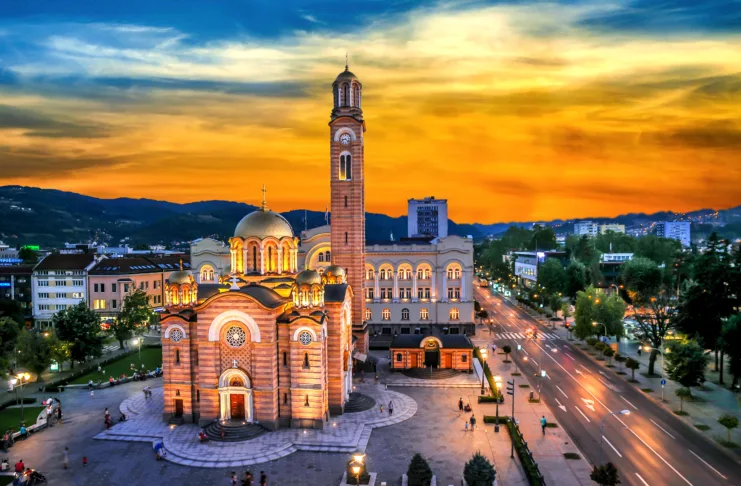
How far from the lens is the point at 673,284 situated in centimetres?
6538

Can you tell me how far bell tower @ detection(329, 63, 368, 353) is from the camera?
58812mm

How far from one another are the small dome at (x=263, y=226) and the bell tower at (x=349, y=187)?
1406cm

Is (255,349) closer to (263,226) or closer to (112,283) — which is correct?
(263,226)

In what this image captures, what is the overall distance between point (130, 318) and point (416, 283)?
39396mm

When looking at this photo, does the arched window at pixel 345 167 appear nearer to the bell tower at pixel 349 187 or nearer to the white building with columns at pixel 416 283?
the bell tower at pixel 349 187

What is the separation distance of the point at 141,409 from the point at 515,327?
59.2 m

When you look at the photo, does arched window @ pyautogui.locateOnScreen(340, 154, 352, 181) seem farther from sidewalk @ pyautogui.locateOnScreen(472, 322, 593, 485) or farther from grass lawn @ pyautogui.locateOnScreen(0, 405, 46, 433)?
grass lawn @ pyautogui.locateOnScreen(0, 405, 46, 433)

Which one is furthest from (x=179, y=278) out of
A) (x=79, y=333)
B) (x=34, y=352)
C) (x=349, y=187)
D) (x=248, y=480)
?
(x=79, y=333)

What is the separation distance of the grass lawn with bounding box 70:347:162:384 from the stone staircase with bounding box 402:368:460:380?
3016 cm

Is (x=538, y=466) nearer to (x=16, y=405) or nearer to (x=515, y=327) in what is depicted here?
(x=16, y=405)

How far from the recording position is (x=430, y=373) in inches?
2127

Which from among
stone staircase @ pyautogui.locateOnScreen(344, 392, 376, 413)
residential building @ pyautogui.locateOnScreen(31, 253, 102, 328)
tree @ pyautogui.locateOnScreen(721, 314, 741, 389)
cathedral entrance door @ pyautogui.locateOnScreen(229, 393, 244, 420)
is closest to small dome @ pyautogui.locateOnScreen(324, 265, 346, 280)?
stone staircase @ pyautogui.locateOnScreen(344, 392, 376, 413)

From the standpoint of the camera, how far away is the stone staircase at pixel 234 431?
36906 millimetres

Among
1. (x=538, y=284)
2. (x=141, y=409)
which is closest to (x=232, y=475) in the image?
(x=141, y=409)
